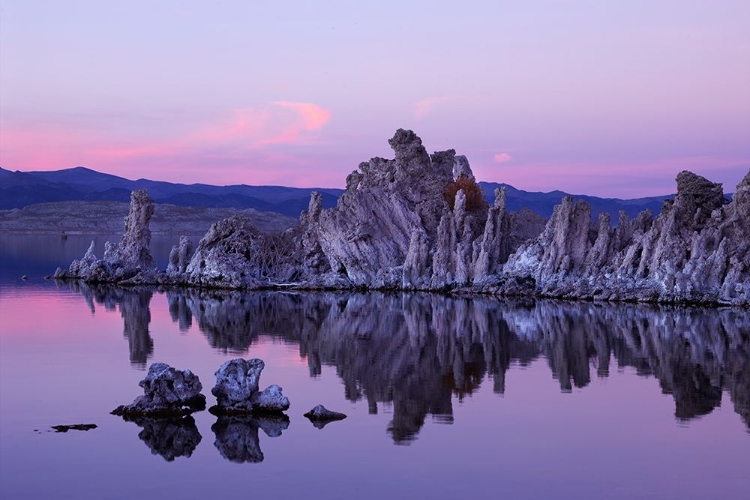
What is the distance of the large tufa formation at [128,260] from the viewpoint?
68.2 metres

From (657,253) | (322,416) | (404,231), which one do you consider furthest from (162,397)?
(404,231)

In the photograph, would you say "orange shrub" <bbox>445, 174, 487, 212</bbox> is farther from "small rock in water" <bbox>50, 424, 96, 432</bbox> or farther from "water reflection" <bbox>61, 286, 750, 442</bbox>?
"small rock in water" <bbox>50, 424, 96, 432</bbox>

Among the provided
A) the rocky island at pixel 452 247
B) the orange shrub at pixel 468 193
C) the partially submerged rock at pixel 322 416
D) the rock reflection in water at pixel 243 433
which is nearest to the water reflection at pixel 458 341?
the rock reflection in water at pixel 243 433

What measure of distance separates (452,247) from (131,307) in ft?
59.2

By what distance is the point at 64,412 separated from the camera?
935 inches

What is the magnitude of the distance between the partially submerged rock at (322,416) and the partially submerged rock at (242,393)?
2.07 feet

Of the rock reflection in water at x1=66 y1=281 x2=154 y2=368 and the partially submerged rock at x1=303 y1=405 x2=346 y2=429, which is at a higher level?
the partially submerged rock at x1=303 y1=405 x2=346 y2=429

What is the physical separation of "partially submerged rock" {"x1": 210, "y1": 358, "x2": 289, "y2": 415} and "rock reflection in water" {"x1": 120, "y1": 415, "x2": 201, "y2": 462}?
0.83m

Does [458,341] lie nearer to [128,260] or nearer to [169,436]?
[169,436]

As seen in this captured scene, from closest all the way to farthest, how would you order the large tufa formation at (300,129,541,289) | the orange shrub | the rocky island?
the rocky island → the large tufa formation at (300,129,541,289) → the orange shrub

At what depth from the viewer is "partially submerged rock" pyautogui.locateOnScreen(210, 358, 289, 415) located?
2338cm

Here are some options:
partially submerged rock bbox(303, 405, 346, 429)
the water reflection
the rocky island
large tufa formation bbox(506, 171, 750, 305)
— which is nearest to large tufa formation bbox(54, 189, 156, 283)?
the rocky island

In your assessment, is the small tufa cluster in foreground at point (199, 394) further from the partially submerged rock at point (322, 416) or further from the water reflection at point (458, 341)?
the water reflection at point (458, 341)

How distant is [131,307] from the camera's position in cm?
5103
